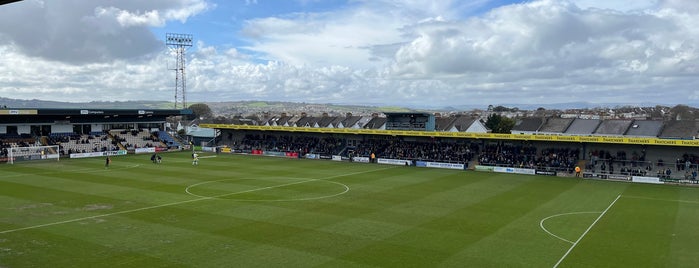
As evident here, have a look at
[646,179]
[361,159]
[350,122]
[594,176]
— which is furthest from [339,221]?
[350,122]

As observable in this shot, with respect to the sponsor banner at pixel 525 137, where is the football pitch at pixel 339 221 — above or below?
below

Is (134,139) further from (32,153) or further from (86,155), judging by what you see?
(32,153)

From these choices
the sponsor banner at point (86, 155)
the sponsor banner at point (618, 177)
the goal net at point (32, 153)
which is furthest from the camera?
the sponsor banner at point (86, 155)

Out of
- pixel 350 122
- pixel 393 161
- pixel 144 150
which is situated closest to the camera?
pixel 393 161

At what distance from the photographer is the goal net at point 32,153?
48375 millimetres

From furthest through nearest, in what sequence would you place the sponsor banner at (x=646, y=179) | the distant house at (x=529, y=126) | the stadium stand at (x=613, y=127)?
the distant house at (x=529, y=126)
the stadium stand at (x=613, y=127)
the sponsor banner at (x=646, y=179)

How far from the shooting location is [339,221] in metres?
22.1

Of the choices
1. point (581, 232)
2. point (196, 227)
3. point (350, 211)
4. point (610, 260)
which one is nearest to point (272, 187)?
point (350, 211)

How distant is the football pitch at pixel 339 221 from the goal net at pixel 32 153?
41.4ft

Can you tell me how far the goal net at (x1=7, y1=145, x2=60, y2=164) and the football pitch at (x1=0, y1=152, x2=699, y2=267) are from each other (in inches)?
496

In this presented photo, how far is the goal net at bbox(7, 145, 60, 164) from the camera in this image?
48.4 m

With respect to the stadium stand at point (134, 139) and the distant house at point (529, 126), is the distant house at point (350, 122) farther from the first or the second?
the stadium stand at point (134, 139)

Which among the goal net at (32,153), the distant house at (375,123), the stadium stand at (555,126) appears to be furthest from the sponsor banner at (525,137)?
the distant house at (375,123)

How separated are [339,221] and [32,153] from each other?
142 ft
